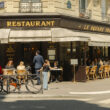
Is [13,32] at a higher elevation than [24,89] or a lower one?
higher

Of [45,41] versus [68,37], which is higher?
[68,37]

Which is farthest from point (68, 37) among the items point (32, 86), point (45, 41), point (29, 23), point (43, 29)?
point (32, 86)

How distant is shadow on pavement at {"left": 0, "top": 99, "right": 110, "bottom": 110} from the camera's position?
8719mm

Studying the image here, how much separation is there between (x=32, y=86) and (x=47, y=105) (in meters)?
2.61

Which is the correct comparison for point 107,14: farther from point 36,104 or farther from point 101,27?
point 36,104

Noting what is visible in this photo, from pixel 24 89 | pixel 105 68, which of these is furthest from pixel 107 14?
pixel 24 89

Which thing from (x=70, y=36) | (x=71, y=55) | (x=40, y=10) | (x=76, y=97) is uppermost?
(x=40, y=10)

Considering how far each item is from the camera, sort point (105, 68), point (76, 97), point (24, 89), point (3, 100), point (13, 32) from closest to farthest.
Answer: point (3, 100) → point (76, 97) → point (24, 89) → point (13, 32) → point (105, 68)

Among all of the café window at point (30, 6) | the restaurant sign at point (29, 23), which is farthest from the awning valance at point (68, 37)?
the café window at point (30, 6)

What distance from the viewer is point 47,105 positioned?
927cm

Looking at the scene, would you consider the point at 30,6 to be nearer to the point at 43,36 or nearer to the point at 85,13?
the point at 43,36

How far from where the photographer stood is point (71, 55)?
672 inches

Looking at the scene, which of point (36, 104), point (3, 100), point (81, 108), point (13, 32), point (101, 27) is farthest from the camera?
point (101, 27)

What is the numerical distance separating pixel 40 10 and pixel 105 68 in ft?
17.9
